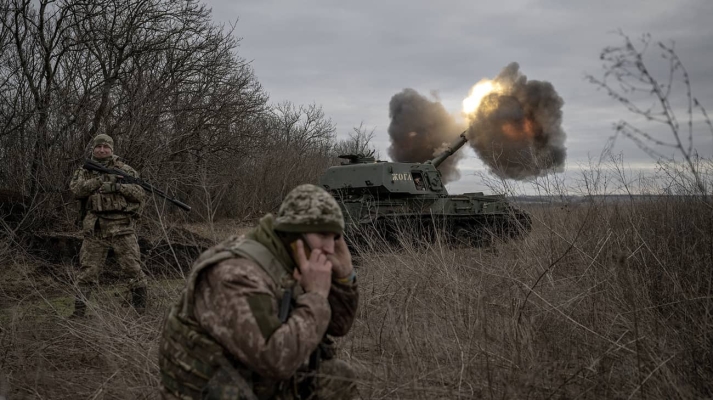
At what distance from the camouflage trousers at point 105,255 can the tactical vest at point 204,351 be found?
4.03 meters

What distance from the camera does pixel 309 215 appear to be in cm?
218

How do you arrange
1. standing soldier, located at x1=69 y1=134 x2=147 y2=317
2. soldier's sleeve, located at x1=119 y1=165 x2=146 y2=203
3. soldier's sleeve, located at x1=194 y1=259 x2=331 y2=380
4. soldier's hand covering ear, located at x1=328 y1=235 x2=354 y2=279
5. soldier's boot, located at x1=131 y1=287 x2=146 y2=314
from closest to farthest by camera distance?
soldier's sleeve, located at x1=194 y1=259 x2=331 y2=380 < soldier's hand covering ear, located at x1=328 y1=235 x2=354 y2=279 < soldier's boot, located at x1=131 y1=287 x2=146 y2=314 < standing soldier, located at x1=69 y1=134 x2=147 y2=317 < soldier's sleeve, located at x1=119 y1=165 x2=146 y2=203

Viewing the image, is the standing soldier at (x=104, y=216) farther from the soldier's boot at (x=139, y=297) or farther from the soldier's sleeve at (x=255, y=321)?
the soldier's sleeve at (x=255, y=321)

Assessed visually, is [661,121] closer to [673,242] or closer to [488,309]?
[488,309]

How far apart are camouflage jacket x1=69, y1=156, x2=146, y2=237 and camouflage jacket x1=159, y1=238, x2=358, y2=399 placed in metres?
4.44

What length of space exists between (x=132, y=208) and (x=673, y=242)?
17.4ft

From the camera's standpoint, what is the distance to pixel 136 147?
38.7ft

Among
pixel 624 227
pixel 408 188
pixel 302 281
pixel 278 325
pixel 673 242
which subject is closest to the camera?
pixel 278 325

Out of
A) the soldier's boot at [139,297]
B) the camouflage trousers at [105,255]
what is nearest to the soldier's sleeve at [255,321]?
the soldier's boot at [139,297]

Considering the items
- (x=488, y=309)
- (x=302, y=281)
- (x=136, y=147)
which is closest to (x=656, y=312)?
(x=488, y=309)

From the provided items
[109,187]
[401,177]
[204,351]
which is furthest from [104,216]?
[401,177]

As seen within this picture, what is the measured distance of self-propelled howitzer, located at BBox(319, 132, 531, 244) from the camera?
1192 cm

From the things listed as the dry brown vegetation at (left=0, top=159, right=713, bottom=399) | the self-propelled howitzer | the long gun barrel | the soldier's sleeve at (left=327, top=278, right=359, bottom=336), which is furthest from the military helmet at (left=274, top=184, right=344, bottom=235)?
the long gun barrel

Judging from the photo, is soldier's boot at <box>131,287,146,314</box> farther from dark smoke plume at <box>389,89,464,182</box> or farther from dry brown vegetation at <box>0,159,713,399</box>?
dark smoke plume at <box>389,89,464,182</box>
